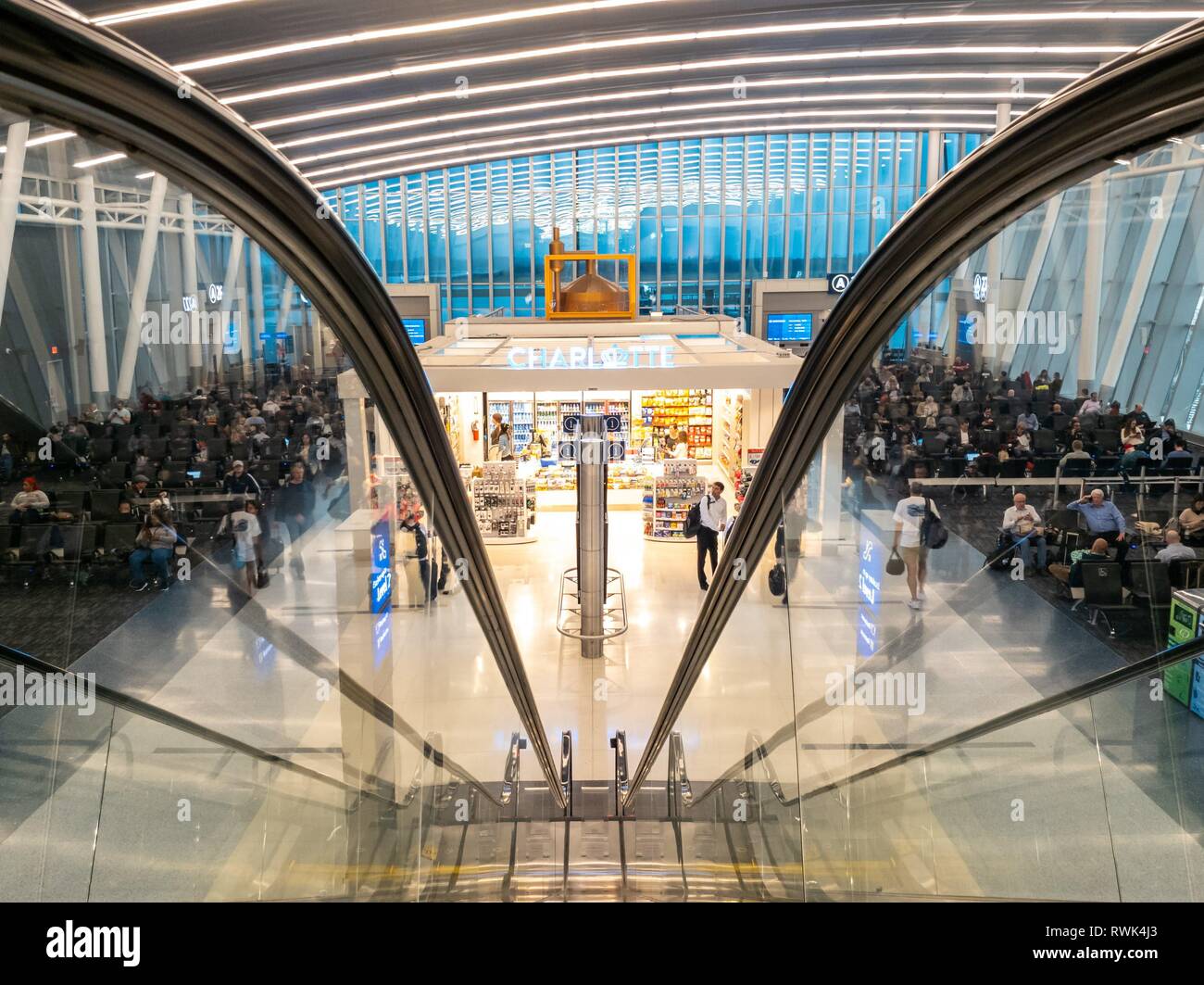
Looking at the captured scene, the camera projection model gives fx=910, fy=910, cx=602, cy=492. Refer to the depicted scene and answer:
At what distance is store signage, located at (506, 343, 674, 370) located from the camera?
983 centimetres

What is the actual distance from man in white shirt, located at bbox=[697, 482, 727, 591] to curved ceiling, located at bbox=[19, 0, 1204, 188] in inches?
283

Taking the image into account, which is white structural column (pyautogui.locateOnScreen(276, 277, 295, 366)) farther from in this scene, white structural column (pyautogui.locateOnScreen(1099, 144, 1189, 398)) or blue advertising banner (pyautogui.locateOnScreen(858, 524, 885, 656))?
white structural column (pyautogui.locateOnScreen(1099, 144, 1189, 398))

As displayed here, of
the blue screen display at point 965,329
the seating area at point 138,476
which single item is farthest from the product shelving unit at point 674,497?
the blue screen display at point 965,329

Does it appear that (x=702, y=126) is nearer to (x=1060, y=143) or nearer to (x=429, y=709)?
(x=429, y=709)

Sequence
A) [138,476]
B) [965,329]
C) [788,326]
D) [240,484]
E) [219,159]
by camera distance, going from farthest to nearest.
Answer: [788,326]
[965,329]
[240,484]
[138,476]
[219,159]

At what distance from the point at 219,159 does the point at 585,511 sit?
974 centimetres

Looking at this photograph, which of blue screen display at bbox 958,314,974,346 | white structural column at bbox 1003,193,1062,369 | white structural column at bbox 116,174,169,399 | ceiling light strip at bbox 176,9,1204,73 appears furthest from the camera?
blue screen display at bbox 958,314,974,346

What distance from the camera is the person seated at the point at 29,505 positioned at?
13.6ft

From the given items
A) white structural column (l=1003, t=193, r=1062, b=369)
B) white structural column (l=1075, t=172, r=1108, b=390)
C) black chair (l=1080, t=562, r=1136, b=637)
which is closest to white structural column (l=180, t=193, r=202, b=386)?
black chair (l=1080, t=562, r=1136, b=637)

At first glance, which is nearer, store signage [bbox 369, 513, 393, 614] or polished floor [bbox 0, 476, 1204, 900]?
polished floor [bbox 0, 476, 1204, 900]

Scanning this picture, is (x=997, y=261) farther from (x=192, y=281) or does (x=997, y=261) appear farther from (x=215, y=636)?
(x=215, y=636)

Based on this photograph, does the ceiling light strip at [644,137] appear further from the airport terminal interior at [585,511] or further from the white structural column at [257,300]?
the airport terminal interior at [585,511]

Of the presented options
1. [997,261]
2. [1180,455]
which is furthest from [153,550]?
[997,261]

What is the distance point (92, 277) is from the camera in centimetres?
1276
